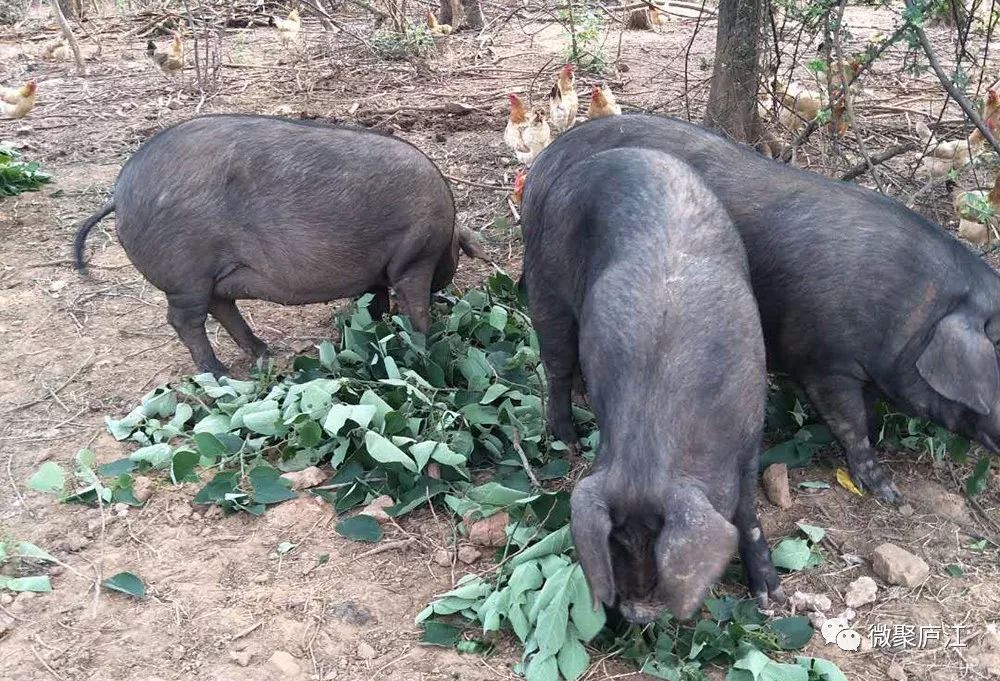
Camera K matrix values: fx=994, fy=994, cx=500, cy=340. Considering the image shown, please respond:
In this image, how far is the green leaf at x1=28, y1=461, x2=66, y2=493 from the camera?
371 centimetres

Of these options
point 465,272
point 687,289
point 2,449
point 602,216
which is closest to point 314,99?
→ point 465,272

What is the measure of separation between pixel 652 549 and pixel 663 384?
432mm

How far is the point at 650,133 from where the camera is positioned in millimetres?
3812

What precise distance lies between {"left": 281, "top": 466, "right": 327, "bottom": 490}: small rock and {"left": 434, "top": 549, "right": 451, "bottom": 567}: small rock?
597 mm

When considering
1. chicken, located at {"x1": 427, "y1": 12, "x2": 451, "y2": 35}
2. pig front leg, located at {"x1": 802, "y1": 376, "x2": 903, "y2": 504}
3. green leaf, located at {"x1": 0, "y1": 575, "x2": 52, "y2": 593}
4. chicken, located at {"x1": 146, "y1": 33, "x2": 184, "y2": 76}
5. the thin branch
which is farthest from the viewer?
chicken, located at {"x1": 427, "y1": 12, "x2": 451, "y2": 35}

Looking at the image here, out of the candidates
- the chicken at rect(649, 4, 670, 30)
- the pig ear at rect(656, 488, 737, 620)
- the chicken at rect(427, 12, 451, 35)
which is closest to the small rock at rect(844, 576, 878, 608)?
the pig ear at rect(656, 488, 737, 620)

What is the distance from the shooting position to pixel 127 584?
3.19 meters

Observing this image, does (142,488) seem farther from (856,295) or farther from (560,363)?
(856,295)

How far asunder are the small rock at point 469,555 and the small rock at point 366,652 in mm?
468

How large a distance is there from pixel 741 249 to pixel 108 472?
245 centimetres

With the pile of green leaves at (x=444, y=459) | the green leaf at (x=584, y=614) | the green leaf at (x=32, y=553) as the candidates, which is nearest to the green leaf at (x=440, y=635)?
the pile of green leaves at (x=444, y=459)

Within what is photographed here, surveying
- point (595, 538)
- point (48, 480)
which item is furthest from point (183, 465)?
point (595, 538)

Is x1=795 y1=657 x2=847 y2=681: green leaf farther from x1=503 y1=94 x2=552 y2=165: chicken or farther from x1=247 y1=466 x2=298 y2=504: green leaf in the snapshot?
x1=503 y1=94 x2=552 y2=165: chicken

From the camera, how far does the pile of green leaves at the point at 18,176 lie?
6562 mm
